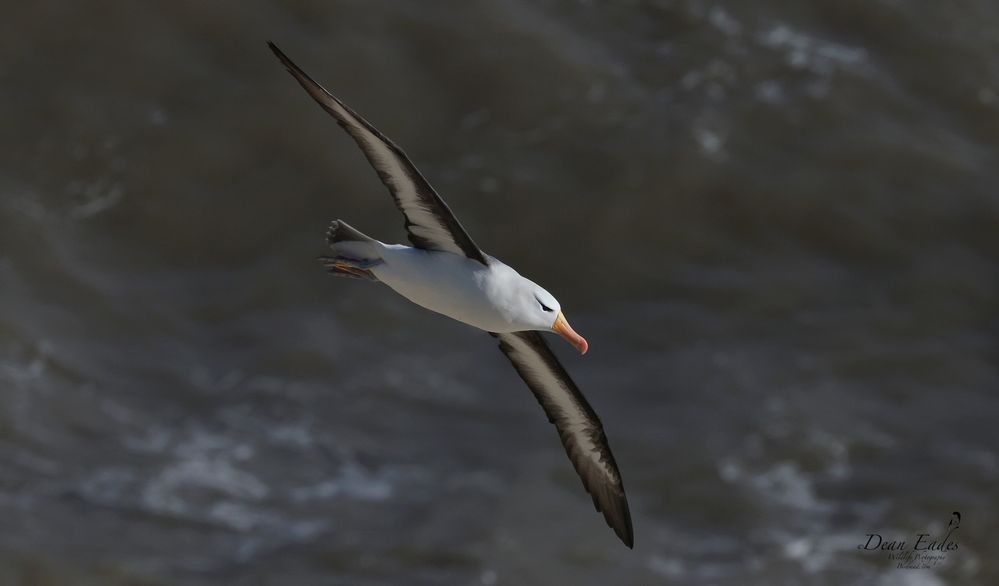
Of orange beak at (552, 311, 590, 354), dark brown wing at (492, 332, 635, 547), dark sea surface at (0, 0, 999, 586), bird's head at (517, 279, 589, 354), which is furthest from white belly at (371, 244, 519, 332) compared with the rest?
dark sea surface at (0, 0, 999, 586)

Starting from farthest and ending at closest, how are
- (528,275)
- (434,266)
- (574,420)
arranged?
(528,275) → (574,420) → (434,266)

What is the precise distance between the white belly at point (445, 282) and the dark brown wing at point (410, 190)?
0.14 meters

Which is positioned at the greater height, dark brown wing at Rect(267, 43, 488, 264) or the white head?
dark brown wing at Rect(267, 43, 488, 264)

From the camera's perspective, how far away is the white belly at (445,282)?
951 cm

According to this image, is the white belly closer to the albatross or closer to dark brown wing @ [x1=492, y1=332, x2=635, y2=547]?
the albatross

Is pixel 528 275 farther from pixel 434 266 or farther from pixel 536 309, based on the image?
pixel 434 266

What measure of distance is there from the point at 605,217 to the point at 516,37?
347 cm

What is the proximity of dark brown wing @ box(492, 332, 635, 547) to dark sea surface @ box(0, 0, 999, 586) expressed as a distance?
5267 mm

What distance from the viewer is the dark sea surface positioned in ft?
59.7

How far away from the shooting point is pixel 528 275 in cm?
2202

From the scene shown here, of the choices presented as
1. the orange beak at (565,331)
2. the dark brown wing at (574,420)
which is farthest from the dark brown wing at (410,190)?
the dark brown wing at (574,420)

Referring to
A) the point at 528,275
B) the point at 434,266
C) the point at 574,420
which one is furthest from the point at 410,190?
the point at 528,275

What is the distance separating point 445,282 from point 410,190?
0.67 metres

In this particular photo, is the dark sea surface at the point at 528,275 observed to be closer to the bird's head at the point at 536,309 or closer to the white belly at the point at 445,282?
the bird's head at the point at 536,309
